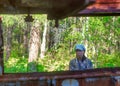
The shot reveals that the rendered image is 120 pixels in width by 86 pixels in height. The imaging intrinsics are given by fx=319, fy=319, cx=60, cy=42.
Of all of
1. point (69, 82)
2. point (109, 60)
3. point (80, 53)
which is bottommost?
point (109, 60)

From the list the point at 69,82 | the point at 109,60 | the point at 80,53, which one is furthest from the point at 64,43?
the point at 69,82

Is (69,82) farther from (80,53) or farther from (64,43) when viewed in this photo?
(64,43)

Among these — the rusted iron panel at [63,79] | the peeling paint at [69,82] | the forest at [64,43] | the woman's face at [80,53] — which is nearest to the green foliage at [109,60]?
the forest at [64,43]

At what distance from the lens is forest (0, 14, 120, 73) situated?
1309cm

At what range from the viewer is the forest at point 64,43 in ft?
42.9

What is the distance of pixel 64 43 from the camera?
1948cm

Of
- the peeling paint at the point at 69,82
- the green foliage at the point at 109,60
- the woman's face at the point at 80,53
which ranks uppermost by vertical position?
the woman's face at the point at 80,53

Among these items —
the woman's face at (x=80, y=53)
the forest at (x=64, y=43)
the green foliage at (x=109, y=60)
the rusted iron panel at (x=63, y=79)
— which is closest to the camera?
the rusted iron panel at (x=63, y=79)

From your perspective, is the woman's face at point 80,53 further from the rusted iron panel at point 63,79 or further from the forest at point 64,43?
the rusted iron panel at point 63,79

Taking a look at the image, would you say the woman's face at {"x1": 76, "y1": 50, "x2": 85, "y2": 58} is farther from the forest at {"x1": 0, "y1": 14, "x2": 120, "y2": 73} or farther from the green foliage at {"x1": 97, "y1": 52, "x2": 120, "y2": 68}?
the green foliage at {"x1": 97, "y1": 52, "x2": 120, "y2": 68}

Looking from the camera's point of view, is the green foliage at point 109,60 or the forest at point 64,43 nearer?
the green foliage at point 109,60

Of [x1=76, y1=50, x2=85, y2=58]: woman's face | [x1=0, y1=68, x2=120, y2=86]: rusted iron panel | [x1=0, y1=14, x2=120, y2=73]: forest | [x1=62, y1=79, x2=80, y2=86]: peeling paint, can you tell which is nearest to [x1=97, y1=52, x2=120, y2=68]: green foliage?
[x1=0, y1=14, x2=120, y2=73]: forest

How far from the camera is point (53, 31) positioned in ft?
Answer: 77.8

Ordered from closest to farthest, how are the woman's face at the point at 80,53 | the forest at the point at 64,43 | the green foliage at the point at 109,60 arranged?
the woman's face at the point at 80,53
the green foliage at the point at 109,60
the forest at the point at 64,43
